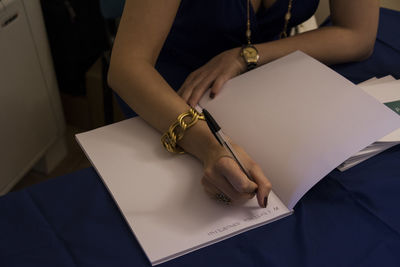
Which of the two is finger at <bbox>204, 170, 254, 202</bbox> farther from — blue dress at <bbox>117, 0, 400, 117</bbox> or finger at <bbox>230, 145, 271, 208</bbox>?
blue dress at <bbox>117, 0, 400, 117</bbox>

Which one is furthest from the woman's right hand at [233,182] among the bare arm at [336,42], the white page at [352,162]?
the bare arm at [336,42]

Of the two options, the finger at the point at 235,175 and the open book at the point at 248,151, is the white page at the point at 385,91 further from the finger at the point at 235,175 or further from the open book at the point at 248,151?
the finger at the point at 235,175

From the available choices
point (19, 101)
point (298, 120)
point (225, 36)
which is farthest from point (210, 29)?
point (19, 101)

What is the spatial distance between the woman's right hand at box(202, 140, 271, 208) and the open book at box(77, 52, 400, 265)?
2 centimetres

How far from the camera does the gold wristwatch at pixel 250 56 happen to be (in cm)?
92

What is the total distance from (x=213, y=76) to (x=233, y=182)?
0.31 m

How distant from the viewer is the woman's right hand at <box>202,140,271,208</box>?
619 millimetres

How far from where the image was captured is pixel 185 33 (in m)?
1.05

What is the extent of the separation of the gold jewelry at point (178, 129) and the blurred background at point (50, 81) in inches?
24.1

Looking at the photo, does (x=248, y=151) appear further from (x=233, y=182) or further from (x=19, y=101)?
(x=19, y=101)

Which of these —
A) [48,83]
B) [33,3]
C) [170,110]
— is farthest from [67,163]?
[170,110]

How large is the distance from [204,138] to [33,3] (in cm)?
85

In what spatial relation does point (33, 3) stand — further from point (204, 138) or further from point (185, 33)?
point (204, 138)

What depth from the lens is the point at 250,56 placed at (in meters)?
0.93
